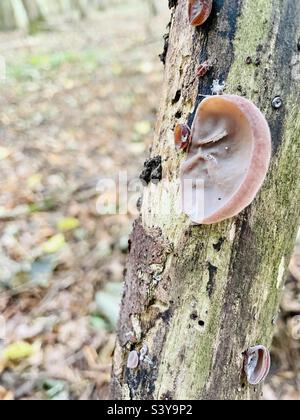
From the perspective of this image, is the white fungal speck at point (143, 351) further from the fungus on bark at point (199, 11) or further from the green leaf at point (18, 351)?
the green leaf at point (18, 351)

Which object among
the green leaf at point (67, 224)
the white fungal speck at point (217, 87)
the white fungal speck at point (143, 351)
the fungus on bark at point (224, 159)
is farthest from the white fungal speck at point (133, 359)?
the green leaf at point (67, 224)

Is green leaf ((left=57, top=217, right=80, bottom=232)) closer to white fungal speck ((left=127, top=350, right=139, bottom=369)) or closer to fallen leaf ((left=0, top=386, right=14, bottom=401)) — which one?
fallen leaf ((left=0, top=386, right=14, bottom=401))

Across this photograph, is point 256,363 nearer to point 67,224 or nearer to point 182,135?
point 182,135

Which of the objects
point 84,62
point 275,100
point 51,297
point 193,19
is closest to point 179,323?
point 275,100

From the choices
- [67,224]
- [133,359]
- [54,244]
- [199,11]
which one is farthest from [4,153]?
[199,11]

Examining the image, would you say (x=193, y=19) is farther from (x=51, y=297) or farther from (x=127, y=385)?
(x=51, y=297)

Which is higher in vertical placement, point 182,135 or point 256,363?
point 182,135

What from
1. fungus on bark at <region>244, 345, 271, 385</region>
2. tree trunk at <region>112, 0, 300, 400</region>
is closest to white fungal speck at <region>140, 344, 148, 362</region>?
tree trunk at <region>112, 0, 300, 400</region>

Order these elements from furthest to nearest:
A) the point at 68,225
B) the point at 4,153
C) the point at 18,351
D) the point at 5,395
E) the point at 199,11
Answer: the point at 4,153 → the point at 68,225 → the point at 18,351 → the point at 5,395 → the point at 199,11
